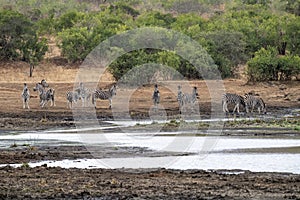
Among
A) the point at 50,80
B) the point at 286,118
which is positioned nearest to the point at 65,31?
the point at 50,80

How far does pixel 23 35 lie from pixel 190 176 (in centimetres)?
3460

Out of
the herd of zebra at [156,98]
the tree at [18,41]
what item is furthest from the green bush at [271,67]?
the tree at [18,41]

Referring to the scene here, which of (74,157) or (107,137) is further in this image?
(107,137)

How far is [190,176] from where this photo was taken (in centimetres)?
1433

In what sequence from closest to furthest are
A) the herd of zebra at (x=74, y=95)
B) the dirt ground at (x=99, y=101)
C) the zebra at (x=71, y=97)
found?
the dirt ground at (x=99, y=101)
the herd of zebra at (x=74, y=95)
the zebra at (x=71, y=97)

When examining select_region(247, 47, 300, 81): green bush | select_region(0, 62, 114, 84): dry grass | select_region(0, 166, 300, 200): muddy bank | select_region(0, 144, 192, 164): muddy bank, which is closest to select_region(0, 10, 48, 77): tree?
select_region(0, 62, 114, 84): dry grass

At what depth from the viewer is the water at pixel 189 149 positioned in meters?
16.6

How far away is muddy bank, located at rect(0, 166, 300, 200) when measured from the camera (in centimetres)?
1193

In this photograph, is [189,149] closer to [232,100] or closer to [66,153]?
[66,153]

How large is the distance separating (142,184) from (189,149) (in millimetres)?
7397

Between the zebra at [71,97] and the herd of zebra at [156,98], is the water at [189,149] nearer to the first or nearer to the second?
the herd of zebra at [156,98]

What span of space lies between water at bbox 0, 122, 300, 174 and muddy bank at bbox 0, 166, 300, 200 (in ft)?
4.65

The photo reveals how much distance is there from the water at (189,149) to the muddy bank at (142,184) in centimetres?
142

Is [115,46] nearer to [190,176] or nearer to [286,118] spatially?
[286,118]
